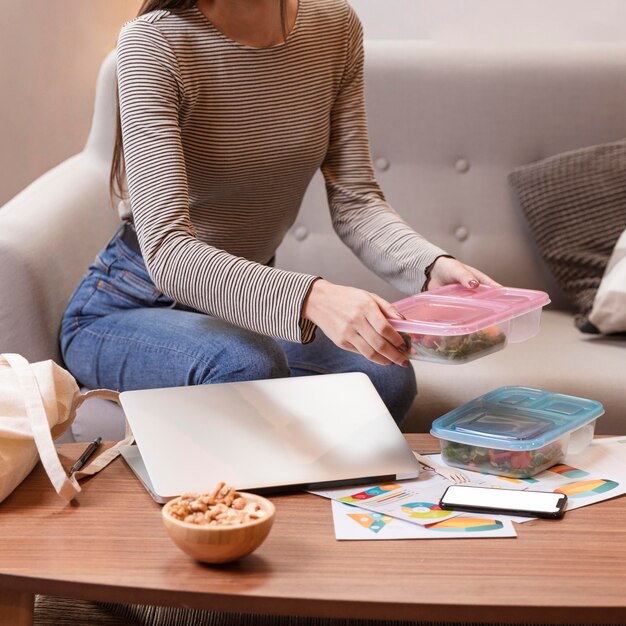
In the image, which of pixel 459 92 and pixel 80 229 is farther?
pixel 459 92

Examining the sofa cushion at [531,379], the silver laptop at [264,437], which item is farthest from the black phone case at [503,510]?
the sofa cushion at [531,379]

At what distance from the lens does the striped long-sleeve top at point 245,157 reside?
121 cm

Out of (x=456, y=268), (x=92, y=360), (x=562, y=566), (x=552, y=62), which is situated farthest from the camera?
(x=552, y=62)

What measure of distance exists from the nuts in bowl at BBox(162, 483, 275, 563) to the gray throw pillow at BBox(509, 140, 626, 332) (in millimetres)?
1176

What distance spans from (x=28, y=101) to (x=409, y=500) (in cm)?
171

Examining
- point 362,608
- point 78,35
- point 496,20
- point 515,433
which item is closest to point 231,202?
point 515,433

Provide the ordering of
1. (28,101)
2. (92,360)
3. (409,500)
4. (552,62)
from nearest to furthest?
(409,500) < (92,360) < (552,62) < (28,101)

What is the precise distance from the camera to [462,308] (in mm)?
1130

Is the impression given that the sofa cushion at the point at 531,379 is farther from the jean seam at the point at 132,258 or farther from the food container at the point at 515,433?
the jean seam at the point at 132,258

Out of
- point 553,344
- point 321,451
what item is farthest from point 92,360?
point 553,344

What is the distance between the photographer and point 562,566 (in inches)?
33.9

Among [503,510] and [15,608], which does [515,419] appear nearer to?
[503,510]

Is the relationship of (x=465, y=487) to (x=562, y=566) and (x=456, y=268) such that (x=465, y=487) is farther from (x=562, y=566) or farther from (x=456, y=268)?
(x=456, y=268)

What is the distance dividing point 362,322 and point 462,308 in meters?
0.15
